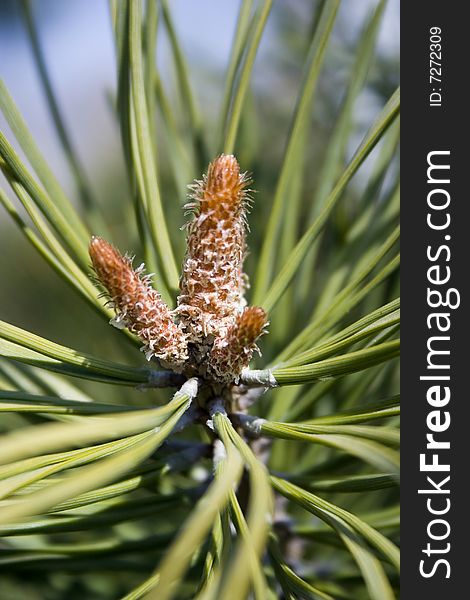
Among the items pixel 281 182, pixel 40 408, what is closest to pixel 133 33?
pixel 281 182

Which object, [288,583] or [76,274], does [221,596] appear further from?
[76,274]

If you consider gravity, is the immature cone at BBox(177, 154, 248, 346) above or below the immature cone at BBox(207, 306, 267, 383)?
above

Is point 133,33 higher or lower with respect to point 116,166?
lower

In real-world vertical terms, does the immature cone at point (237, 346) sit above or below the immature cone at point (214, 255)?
below
